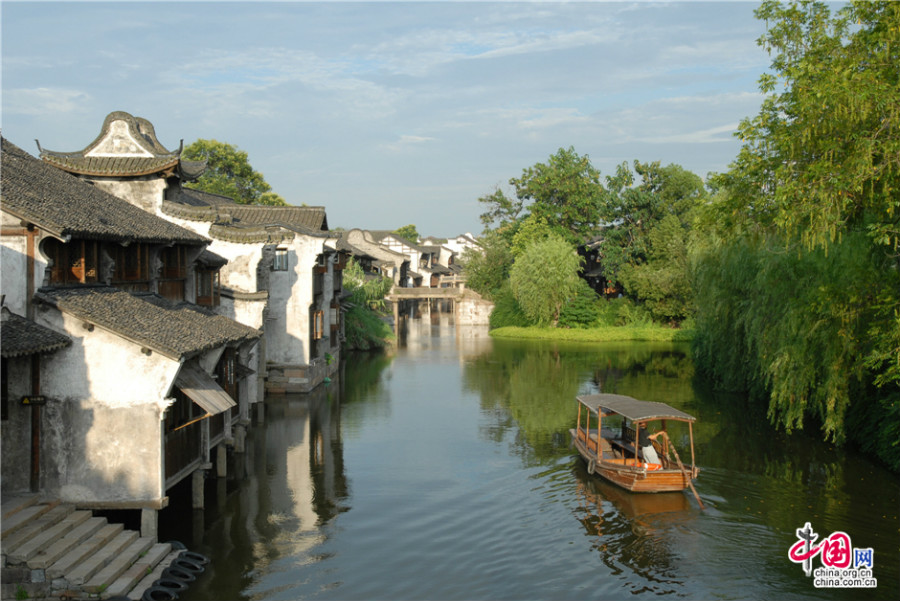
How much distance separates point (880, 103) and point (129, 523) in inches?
680

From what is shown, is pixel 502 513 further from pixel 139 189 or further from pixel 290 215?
pixel 290 215

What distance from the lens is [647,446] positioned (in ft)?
66.9

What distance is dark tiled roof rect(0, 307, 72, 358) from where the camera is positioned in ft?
40.7

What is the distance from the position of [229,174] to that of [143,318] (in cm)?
5625

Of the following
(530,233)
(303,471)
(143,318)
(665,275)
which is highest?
(530,233)

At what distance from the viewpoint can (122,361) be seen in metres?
14.0

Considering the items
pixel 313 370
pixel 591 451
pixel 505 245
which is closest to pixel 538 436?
pixel 591 451

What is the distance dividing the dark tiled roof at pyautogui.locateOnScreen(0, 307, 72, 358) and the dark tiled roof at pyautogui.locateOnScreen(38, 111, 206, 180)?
35.1 feet

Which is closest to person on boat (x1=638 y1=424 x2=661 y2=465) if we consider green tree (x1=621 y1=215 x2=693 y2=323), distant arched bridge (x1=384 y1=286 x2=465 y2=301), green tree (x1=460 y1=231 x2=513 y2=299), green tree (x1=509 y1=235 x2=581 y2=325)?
green tree (x1=621 y1=215 x2=693 y2=323)

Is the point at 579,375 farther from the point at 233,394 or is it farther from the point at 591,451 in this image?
the point at 233,394

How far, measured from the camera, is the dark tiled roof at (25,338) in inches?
489

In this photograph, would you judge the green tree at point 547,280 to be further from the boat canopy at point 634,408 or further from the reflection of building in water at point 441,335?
the boat canopy at point 634,408

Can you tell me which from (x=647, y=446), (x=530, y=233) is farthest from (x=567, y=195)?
(x=647, y=446)

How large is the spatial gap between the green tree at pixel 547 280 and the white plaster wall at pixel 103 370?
4854cm
